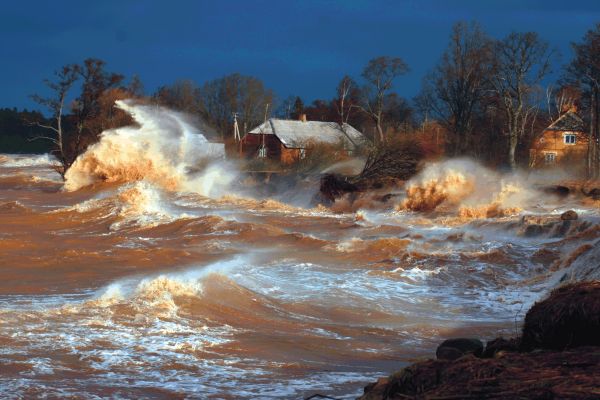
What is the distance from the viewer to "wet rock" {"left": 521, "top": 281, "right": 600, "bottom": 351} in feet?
18.6

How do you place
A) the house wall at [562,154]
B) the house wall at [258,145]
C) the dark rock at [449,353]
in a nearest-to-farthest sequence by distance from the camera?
the dark rock at [449,353]
the house wall at [562,154]
the house wall at [258,145]

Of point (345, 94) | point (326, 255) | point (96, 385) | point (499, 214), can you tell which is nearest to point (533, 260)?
point (326, 255)

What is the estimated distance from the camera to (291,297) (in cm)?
1309

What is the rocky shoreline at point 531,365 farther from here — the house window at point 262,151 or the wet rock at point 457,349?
the house window at point 262,151

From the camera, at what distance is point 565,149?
46.4 metres

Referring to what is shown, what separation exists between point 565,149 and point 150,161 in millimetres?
24409

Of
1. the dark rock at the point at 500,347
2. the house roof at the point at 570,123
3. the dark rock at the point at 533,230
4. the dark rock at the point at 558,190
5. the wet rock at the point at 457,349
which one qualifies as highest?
the house roof at the point at 570,123

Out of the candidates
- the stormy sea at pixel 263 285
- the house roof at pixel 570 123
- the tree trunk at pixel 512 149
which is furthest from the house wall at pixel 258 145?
the stormy sea at pixel 263 285

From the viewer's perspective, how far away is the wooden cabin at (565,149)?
40.3 meters

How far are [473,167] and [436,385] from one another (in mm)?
25281

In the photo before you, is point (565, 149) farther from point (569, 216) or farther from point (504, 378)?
point (504, 378)

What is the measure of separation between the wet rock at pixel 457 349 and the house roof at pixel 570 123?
37.3 meters

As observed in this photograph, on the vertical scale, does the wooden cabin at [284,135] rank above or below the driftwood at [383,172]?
above

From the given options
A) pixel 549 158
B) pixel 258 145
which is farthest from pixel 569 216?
pixel 258 145
